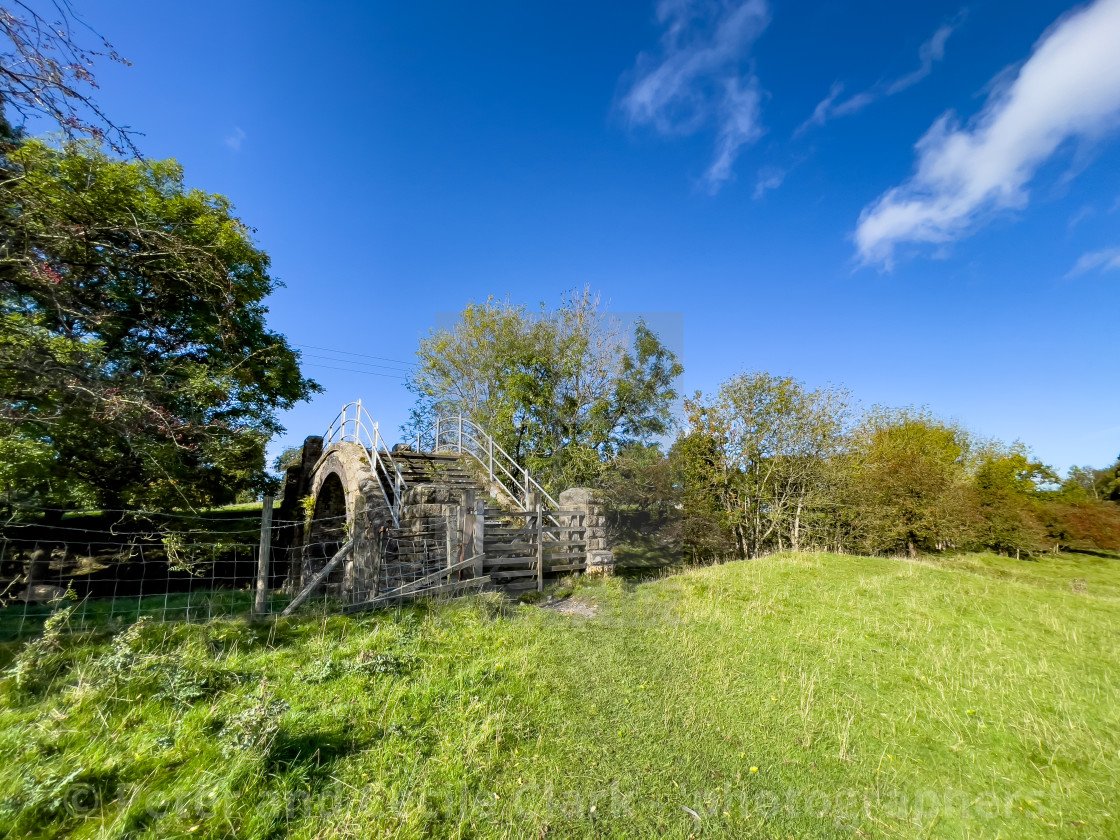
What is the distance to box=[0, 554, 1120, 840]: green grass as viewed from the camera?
2.83 m

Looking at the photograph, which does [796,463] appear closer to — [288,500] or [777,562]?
[777,562]

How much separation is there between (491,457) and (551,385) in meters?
6.13

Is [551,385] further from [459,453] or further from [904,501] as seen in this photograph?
[904,501]

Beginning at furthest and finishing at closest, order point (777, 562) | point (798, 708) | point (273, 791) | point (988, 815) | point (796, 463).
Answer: point (796, 463) → point (777, 562) → point (798, 708) → point (988, 815) → point (273, 791)

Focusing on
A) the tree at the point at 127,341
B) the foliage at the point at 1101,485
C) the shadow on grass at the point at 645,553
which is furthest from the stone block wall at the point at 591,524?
the foliage at the point at 1101,485

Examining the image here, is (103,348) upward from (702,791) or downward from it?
upward

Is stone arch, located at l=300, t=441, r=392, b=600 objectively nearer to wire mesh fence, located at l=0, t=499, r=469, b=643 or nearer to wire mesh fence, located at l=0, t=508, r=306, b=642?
wire mesh fence, located at l=0, t=499, r=469, b=643

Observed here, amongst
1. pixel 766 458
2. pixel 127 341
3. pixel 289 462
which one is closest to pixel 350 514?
pixel 127 341

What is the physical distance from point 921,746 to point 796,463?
45.7 feet

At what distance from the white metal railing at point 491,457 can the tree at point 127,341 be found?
16.4ft

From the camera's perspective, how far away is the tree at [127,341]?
4.84m

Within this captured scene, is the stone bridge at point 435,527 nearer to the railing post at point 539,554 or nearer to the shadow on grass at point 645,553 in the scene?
the railing post at point 539,554

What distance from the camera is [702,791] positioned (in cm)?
327

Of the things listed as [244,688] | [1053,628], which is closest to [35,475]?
[244,688]
